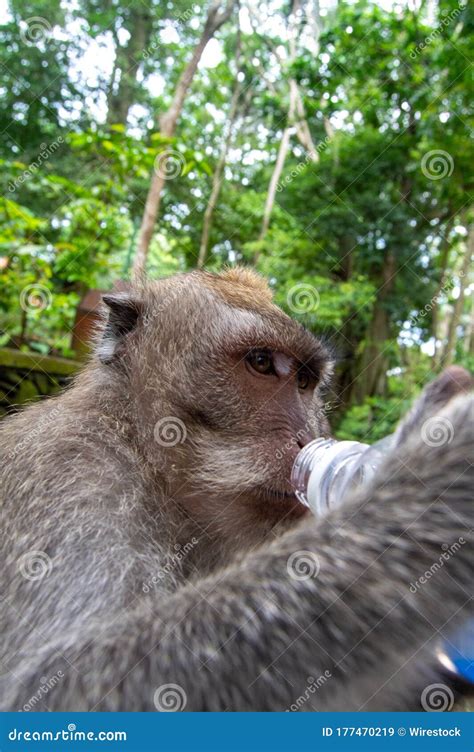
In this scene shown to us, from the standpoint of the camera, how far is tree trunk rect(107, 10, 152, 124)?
1859cm

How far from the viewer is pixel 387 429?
36.8 feet

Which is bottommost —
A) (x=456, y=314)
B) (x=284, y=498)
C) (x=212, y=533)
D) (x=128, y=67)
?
(x=212, y=533)

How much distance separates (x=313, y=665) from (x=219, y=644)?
32 cm

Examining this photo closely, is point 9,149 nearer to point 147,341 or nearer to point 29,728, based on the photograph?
point 147,341

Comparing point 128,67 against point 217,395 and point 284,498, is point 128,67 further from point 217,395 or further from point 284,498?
point 284,498

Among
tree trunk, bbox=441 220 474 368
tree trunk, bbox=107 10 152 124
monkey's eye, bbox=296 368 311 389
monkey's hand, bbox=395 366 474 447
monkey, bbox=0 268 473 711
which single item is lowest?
monkey, bbox=0 268 473 711

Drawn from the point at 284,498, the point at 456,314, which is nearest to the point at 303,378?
the point at 284,498

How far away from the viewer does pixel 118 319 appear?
355 cm

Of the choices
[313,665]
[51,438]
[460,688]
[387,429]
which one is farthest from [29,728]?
[387,429]

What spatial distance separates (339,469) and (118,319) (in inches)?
66.4

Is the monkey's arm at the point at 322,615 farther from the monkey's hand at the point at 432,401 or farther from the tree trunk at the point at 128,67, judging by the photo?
the tree trunk at the point at 128,67

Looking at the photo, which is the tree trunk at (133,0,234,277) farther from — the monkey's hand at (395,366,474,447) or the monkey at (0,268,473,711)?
the monkey's hand at (395,366,474,447)

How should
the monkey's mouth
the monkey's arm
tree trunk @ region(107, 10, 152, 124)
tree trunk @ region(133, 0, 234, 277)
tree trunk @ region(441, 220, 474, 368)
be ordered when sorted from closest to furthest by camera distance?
the monkey's arm, the monkey's mouth, tree trunk @ region(133, 0, 234, 277), tree trunk @ region(441, 220, 474, 368), tree trunk @ region(107, 10, 152, 124)

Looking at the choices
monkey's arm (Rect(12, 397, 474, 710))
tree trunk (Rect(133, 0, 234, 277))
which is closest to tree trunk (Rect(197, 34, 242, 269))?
tree trunk (Rect(133, 0, 234, 277))
